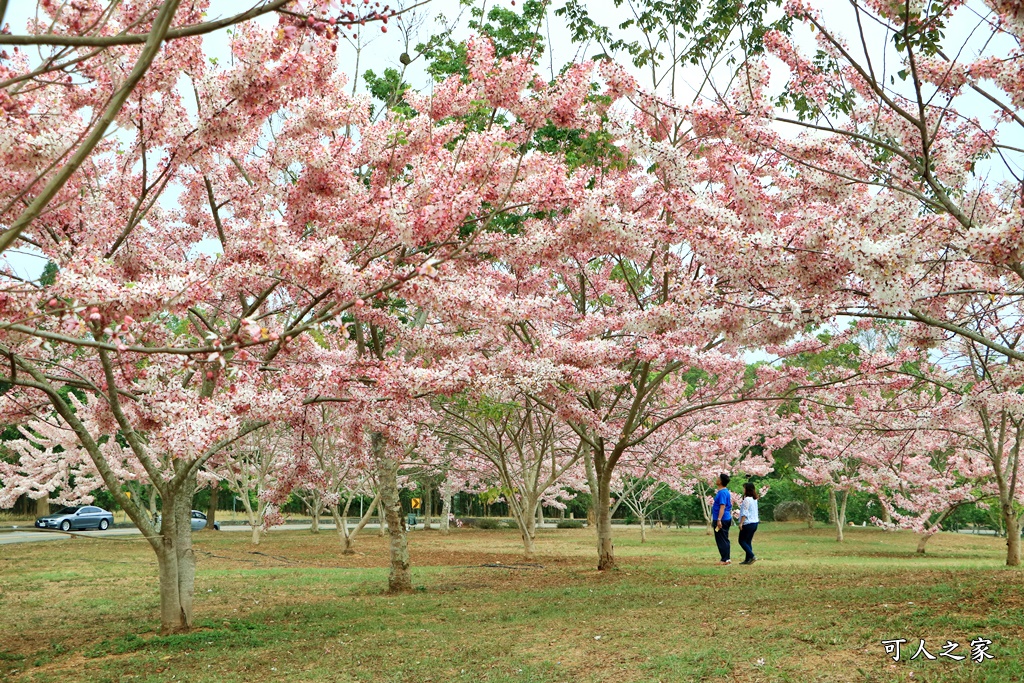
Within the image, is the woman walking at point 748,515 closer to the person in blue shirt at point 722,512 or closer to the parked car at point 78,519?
the person in blue shirt at point 722,512

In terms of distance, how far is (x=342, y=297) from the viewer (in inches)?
247

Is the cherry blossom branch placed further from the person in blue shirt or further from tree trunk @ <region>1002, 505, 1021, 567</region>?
tree trunk @ <region>1002, 505, 1021, 567</region>

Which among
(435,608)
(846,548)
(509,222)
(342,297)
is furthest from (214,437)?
(846,548)

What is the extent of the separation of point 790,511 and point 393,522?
3191 cm

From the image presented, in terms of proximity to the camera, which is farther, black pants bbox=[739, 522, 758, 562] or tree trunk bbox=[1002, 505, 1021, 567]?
black pants bbox=[739, 522, 758, 562]

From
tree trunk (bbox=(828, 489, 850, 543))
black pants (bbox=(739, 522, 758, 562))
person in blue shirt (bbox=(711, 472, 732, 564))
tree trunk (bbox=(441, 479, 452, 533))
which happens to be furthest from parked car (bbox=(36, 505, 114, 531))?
tree trunk (bbox=(828, 489, 850, 543))

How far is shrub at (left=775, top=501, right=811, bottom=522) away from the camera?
125ft

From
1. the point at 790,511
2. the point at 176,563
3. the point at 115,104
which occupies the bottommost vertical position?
the point at 790,511

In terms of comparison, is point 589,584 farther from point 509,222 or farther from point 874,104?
point 874,104

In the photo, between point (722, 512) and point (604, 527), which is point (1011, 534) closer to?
point (722, 512)

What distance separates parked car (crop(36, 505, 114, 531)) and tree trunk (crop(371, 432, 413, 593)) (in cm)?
2469

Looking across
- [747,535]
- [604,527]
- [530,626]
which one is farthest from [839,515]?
[530,626]

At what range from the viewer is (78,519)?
31.4 m

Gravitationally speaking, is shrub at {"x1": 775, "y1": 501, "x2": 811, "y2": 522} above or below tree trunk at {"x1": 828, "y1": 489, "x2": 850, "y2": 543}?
below
